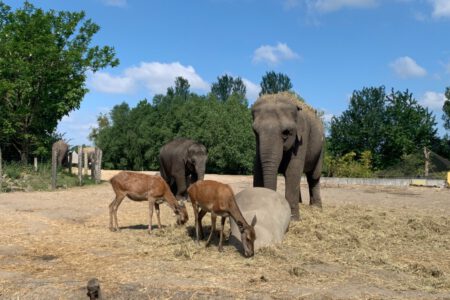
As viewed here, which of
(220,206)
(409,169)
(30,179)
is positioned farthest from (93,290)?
(409,169)

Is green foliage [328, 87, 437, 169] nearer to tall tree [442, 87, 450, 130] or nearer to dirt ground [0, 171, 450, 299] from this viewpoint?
tall tree [442, 87, 450, 130]

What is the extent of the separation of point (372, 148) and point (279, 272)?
47675 mm

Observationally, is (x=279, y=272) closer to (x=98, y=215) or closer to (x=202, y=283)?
(x=202, y=283)

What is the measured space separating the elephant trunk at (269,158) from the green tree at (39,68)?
803 inches

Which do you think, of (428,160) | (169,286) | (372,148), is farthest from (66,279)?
(372,148)

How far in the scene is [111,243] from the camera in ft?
31.1

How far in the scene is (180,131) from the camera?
194 feet

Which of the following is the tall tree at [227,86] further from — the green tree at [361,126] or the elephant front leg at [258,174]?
the elephant front leg at [258,174]

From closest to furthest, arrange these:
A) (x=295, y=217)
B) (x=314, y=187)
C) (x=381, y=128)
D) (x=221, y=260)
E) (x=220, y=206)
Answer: (x=221, y=260), (x=220, y=206), (x=295, y=217), (x=314, y=187), (x=381, y=128)

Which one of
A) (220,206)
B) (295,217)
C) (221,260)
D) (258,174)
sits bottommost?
(221,260)

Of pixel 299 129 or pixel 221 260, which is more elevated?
pixel 299 129

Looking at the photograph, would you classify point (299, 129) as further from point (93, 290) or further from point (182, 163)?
point (93, 290)

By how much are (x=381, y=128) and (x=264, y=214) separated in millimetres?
→ 45347

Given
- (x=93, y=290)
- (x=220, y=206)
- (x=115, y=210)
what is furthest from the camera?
(x=115, y=210)
